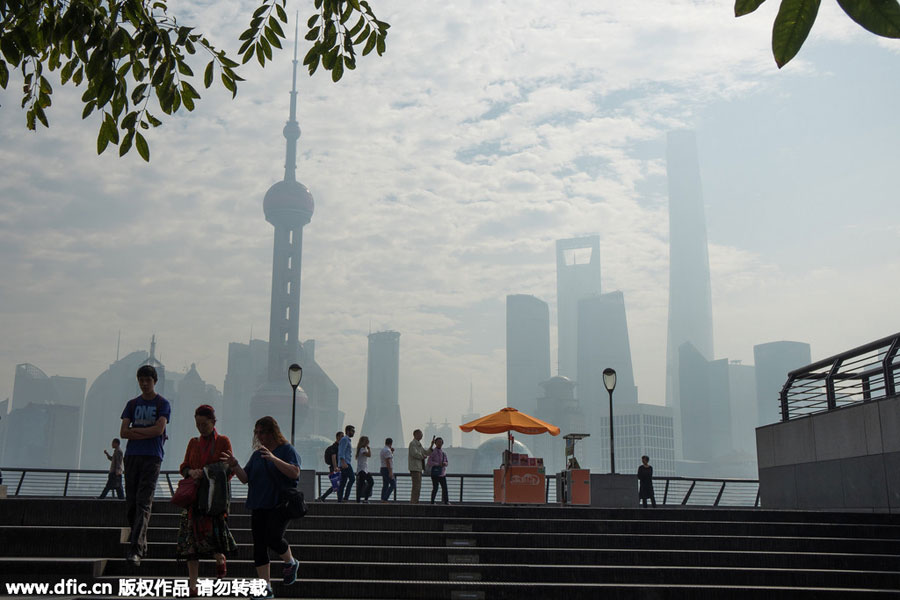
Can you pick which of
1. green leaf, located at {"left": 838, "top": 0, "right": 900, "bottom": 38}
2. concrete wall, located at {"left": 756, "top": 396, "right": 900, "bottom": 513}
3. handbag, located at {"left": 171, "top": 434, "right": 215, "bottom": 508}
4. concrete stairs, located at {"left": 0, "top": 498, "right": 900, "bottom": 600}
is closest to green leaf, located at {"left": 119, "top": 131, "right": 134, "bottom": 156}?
handbag, located at {"left": 171, "top": 434, "right": 215, "bottom": 508}

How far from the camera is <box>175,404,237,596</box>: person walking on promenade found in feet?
26.2

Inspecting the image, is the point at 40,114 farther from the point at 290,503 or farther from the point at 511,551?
the point at 511,551

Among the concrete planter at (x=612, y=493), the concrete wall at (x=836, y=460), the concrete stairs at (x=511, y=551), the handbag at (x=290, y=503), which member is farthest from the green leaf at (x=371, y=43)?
the concrete planter at (x=612, y=493)

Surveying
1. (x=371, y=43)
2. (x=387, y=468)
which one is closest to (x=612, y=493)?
(x=387, y=468)

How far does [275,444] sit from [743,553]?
6789 mm

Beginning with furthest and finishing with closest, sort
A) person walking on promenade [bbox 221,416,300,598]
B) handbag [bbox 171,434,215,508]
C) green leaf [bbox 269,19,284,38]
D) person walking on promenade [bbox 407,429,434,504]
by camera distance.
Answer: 1. person walking on promenade [bbox 407,429,434,504]
2. person walking on promenade [bbox 221,416,300,598]
3. handbag [bbox 171,434,215,508]
4. green leaf [bbox 269,19,284,38]

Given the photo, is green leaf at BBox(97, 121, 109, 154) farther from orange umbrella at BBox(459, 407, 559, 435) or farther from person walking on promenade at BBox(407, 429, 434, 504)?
orange umbrella at BBox(459, 407, 559, 435)

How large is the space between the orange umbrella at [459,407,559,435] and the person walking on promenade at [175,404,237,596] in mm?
14579

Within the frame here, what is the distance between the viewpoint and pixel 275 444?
27.0 ft

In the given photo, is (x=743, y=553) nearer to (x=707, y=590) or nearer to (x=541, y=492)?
(x=707, y=590)

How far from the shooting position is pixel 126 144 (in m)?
5.40

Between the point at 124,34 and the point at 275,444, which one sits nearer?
the point at 124,34

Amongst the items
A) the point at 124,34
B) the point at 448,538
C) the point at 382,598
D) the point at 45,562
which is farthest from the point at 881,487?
the point at 124,34

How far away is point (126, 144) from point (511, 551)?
26.1 feet
